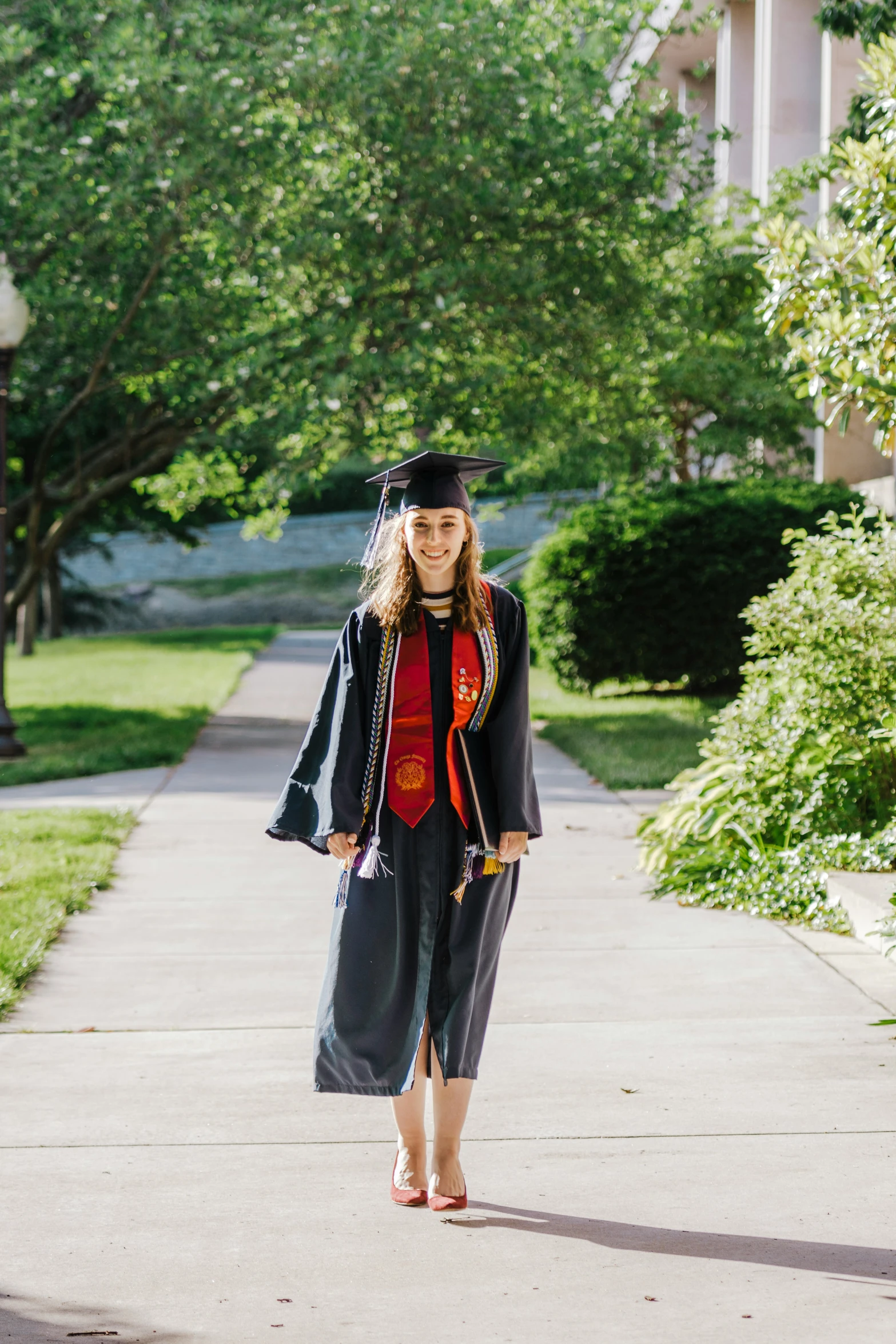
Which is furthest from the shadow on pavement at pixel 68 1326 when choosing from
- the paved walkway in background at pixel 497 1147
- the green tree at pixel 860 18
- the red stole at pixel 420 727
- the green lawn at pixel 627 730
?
the green tree at pixel 860 18

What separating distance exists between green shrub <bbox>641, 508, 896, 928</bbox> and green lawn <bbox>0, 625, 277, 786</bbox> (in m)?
5.67

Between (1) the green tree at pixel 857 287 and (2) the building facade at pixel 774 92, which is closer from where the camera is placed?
(1) the green tree at pixel 857 287

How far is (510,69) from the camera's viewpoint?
12719 mm

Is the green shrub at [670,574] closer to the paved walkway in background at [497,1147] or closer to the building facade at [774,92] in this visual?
the building facade at [774,92]

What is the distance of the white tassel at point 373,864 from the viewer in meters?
3.57

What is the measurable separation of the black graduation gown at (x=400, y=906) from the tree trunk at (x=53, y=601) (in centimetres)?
2992

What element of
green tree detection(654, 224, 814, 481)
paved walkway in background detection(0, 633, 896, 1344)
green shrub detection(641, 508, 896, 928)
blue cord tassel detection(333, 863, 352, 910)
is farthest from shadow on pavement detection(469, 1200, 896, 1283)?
green tree detection(654, 224, 814, 481)

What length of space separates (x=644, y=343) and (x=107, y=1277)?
12766 millimetres

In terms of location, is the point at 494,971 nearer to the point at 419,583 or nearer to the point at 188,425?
the point at 419,583

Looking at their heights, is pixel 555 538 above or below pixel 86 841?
above

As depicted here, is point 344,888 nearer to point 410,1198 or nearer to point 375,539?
point 410,1198

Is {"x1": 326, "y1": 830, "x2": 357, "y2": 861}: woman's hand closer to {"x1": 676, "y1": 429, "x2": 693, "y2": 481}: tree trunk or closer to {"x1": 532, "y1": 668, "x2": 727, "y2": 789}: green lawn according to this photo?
{"x1": 532, "y1": 668, "x2": 727, "y2": 789}: green lawn

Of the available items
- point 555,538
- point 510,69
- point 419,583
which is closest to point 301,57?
point 510,69

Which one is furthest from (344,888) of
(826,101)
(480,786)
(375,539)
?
(826,101)
